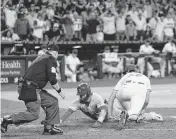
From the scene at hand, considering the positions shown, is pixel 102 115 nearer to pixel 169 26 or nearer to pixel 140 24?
pixel 140 24

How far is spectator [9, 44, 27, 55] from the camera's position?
1898 cm

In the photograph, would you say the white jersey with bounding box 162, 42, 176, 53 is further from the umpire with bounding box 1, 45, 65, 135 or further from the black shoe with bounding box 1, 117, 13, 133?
the black shoe with bounding box 1, 117, 13, 133

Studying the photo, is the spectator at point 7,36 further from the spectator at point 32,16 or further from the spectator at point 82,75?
the spectator at point 82,75

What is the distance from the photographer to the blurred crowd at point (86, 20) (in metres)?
19.8

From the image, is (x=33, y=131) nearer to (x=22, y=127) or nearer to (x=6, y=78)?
(x=22, y=127)

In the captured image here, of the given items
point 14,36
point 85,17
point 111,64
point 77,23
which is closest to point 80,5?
point 85,17

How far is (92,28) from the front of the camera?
21188 mm

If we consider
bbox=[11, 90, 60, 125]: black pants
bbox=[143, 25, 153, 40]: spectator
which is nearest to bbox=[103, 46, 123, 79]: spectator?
bbox=[143, 25, 153, 40]: spectator

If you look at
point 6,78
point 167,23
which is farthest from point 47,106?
point 167,23

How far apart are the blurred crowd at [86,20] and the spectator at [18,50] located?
1.38 ft

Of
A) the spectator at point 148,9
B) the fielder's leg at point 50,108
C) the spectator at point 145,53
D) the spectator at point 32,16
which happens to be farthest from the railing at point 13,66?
the fielder's leg at point 50,108

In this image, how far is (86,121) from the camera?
1048 centimetres

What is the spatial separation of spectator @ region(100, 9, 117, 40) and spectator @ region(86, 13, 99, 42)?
475mm

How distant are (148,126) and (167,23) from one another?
13847mm
